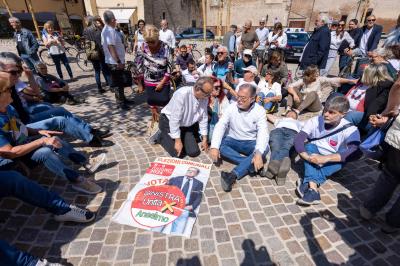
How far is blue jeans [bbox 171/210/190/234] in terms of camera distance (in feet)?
8.31

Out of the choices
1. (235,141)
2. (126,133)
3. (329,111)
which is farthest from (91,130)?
(329,111)

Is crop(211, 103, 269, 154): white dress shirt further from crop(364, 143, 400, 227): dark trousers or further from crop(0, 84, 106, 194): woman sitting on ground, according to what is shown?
crop(0, 84, 106, 194): woman sitting on ground

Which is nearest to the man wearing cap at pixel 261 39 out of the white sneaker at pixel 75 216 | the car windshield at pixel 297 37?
the car windshield at pixel 297 37

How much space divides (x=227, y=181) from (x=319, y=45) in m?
5.04

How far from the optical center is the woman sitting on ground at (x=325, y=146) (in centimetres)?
293

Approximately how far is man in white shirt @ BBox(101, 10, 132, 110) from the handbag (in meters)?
4.99

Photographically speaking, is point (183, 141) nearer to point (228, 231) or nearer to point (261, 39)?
point (228, 231)

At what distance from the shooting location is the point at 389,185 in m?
2.45

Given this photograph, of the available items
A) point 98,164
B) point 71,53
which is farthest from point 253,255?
point 71,53

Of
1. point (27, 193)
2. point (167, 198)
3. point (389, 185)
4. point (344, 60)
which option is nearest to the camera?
point (27, 193)

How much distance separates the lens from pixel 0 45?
15.4m

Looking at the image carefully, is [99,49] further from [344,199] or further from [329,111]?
[344,199]

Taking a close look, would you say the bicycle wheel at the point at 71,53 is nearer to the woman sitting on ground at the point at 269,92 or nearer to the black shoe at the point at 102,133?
the black shoe at the point at 102,133

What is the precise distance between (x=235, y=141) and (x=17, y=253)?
287 cm
